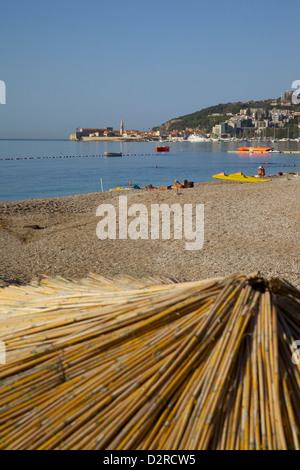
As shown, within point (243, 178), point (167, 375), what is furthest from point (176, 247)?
point (243, 178)

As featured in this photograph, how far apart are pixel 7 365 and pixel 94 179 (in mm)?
43158

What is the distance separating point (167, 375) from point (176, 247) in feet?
25.5

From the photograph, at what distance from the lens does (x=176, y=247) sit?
938 centimetres

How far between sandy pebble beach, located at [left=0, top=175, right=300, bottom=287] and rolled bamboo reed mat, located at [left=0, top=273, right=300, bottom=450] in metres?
4.30

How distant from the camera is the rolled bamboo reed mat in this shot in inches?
59.5

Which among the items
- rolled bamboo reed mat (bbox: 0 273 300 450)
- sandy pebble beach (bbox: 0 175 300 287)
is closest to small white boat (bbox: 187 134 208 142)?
sandy pebble beach (bbox: 0 175 300 287)

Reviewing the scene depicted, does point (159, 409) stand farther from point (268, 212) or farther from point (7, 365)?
point (268, 212)

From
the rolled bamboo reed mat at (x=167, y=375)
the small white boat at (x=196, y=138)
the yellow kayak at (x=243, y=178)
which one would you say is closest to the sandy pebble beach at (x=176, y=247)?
the rolled bamboo reed mat at (x=167, y=375)

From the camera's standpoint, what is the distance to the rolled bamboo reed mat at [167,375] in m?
1.51

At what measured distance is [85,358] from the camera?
5.69ft

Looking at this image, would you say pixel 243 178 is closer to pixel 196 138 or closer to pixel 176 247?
pixel 176 247

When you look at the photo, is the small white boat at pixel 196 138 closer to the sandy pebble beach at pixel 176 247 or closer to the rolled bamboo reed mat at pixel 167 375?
the sandy pebble beach at pixel 176 247

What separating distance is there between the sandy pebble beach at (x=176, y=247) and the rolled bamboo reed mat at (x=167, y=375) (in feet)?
14.1

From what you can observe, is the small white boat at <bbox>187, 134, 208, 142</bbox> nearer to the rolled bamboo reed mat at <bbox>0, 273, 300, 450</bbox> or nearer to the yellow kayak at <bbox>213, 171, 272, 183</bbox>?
the yellow kayak at <bbox>213, 171, 272, 183</bbox>
